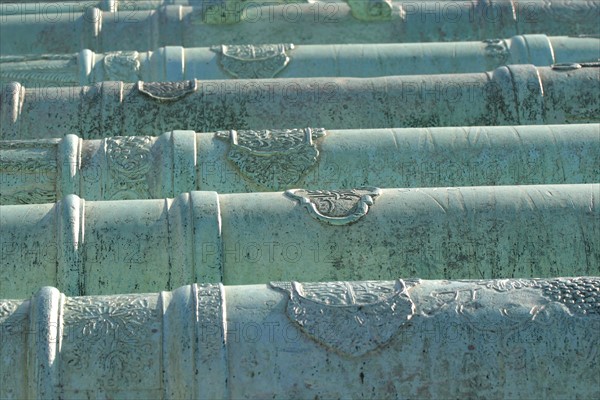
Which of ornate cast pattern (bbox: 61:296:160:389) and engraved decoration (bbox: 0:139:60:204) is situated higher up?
engraved decoration (bbox: 0:139:60:204)

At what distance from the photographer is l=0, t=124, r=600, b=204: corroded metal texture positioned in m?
9.91

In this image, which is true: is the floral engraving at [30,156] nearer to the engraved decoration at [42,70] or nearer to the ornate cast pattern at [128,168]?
the ornate cast pattern at [128,168]

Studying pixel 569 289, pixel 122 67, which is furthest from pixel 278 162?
pixel 122 67

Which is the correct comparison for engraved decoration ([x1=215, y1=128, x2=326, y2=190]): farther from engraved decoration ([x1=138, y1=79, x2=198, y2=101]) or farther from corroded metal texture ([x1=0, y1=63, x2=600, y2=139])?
engraved decoration ([x1=138, y1=79, x2=198, y2=101])

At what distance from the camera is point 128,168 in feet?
32.6

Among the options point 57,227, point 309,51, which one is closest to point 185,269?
point 57,227

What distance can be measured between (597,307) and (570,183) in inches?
111

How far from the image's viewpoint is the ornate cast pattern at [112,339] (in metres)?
7.15

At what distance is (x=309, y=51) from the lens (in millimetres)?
12906

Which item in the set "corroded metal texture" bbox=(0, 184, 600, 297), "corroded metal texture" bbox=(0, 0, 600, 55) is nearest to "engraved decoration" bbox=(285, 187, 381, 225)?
A: "corroded metal texture" bbox=(0, 184, 600, 297)

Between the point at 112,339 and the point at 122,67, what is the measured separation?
5.94 metres

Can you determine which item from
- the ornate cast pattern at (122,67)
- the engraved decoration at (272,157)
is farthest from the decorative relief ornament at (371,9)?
the engraved decoration at (272,157)

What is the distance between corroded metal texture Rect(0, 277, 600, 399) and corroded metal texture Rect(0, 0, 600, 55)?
23.5 feet

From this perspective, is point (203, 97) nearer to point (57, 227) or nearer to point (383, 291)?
point (57, 227)
